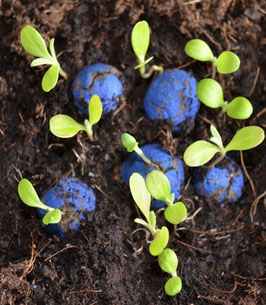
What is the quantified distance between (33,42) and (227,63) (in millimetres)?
569

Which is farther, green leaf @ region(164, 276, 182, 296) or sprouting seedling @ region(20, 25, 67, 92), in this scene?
sprouting seedling @ region(20, 25, 67, 92)

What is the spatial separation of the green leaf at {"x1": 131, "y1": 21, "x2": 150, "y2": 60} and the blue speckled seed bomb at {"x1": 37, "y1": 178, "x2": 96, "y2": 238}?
440 mm

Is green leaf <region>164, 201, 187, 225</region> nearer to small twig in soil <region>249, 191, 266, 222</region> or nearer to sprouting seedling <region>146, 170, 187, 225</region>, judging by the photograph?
sprouting seedling <region>146, 170, 187, 225</region>

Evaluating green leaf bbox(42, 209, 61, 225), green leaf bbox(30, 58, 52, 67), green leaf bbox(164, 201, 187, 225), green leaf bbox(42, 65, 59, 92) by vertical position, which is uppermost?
green leaf bbox(30, 58, 52, 67)

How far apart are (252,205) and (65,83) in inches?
27.3

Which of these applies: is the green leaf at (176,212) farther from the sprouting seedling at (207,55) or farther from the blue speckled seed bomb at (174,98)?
the sprouting seedling at (207,55)

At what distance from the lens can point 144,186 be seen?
125 cm

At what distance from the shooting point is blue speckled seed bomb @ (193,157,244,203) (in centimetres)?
137

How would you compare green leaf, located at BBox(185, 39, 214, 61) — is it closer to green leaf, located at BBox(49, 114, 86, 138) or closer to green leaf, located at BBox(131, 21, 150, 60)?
green leaf, located at BBox(131, 21, 150, 60)

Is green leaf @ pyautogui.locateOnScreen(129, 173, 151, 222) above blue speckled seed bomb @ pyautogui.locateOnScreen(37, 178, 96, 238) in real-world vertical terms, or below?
A: above

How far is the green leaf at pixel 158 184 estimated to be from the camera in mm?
1214

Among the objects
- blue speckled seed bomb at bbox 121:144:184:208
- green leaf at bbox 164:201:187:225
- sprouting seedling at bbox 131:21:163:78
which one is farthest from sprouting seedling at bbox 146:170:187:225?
sprouting seedling at bbox 131:21:163:78

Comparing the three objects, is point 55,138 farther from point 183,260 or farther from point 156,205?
point 183,260

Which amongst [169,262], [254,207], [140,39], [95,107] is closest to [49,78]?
[95,107]
